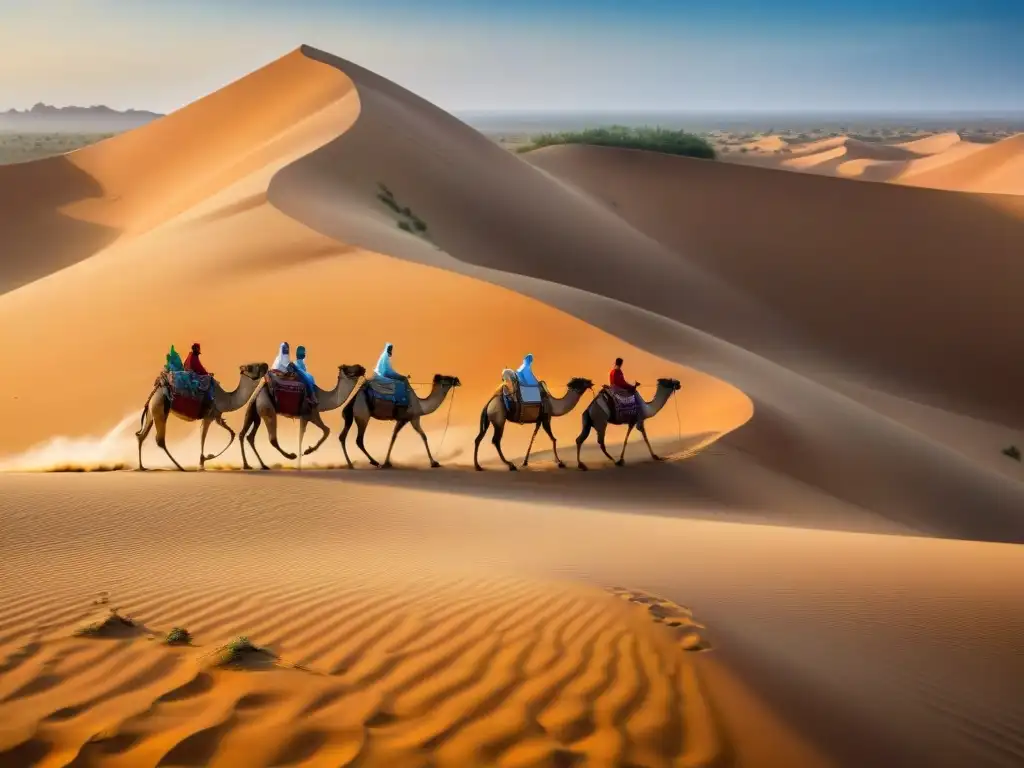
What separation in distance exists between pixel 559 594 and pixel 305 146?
3821 centimetres

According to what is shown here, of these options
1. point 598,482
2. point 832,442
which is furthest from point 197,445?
point 832,442

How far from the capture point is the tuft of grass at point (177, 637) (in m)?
6.19

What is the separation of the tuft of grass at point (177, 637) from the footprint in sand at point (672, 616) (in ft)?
9.85

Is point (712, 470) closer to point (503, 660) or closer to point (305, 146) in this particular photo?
point (503, 660)

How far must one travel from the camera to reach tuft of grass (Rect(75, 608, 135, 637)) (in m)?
6.25

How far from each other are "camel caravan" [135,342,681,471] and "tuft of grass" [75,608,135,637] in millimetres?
8144

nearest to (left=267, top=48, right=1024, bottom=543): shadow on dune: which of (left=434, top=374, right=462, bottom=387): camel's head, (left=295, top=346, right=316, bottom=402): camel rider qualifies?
(left=434, top=374, right=462, bottom=387): camel's head

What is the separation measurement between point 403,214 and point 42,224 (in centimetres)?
Answer: 1916

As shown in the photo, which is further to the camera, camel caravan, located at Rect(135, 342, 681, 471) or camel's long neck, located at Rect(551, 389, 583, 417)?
camel's long neck, located at Rect(551, 389, 583, 417)

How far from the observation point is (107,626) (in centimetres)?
638

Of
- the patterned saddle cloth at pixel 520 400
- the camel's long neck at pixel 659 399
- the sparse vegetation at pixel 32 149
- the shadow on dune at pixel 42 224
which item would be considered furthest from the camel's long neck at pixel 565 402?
the sparse vegetation at pixel 32 149

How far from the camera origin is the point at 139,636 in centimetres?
629

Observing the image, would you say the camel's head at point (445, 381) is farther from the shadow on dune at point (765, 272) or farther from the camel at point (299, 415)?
the shadow on dune at point (765, 272)

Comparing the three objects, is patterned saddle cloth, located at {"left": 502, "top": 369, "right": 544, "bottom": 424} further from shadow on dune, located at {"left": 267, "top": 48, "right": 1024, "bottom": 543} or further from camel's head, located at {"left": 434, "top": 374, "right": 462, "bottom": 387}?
shadow on dune, located at {"left": 267, "top": 48, "right": 1024, "bottom": 543}
